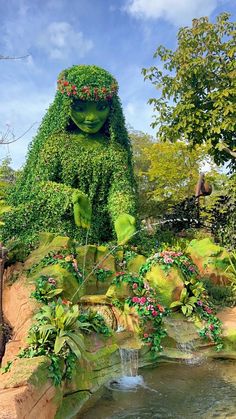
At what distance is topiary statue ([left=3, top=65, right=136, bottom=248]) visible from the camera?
24.8ft

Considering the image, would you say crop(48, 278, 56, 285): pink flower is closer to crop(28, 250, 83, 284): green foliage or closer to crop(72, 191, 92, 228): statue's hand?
crop(28, 250, 83, 284): green foliage

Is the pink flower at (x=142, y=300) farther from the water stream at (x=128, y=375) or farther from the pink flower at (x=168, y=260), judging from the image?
the pink flower at (x=168, y=260)

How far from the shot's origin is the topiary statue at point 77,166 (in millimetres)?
7555

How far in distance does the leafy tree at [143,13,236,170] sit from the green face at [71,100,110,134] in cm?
151

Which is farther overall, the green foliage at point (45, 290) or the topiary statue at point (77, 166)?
the topiary statue at point (77, 166)

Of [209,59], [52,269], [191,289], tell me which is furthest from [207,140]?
[52,269]

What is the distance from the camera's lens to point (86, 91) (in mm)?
7730

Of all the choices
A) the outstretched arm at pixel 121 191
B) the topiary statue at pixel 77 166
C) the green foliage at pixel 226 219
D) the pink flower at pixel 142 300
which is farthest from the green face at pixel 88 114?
the pink flower at pixel 142 300

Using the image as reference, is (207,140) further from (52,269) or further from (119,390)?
(119,390)

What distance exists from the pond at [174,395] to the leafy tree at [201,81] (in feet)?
15.3

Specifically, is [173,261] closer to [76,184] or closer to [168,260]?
[168,260]

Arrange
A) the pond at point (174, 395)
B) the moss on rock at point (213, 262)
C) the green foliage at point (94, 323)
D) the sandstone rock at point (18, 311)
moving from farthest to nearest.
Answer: the moss on rock at point (213, 262) → the green foliage at point (94, 323) → the sandstone rock at point (18, 311) → the pond at point (174, 395)

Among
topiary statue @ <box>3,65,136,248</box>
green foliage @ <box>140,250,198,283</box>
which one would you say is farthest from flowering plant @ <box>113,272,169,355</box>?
topiary statue @ <box>3,65,136,248</box>

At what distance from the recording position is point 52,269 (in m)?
5.87
